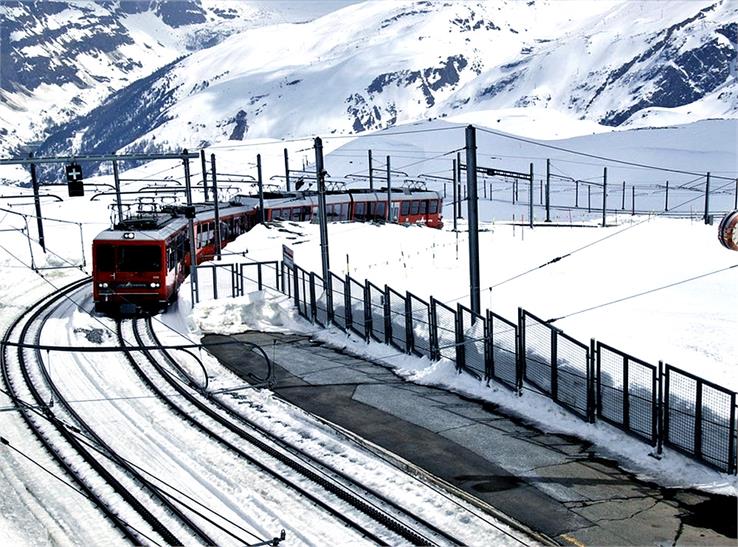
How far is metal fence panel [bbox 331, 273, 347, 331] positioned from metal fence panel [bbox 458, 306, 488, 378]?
6.25 m

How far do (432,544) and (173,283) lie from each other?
2049 cm

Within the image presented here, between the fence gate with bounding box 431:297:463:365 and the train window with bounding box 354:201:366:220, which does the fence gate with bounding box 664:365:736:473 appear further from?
the train window with bounding box 354:201:366:220

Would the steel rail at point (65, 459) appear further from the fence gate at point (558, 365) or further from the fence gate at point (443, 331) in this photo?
the fence gate at point (443, 331)

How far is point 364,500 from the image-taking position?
12.7 metres

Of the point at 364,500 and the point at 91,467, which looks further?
the point at 91,467

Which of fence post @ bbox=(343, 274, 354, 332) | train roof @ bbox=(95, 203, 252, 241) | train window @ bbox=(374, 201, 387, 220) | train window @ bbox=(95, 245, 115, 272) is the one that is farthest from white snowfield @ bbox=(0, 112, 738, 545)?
train window @ bbox=(374, 201, 387, 220)

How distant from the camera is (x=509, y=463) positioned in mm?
14164

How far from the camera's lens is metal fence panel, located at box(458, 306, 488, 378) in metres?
18.9

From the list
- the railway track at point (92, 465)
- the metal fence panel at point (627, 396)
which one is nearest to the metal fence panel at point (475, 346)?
the metal fence panel at point (627, 396)

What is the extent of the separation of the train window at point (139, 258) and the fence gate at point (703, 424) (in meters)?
18.3

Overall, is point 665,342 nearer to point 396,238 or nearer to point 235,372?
point 235,372

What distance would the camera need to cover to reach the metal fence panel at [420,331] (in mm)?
21344

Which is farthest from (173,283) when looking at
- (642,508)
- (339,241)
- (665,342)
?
(642,508)

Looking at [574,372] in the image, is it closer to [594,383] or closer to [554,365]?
[554,365]
